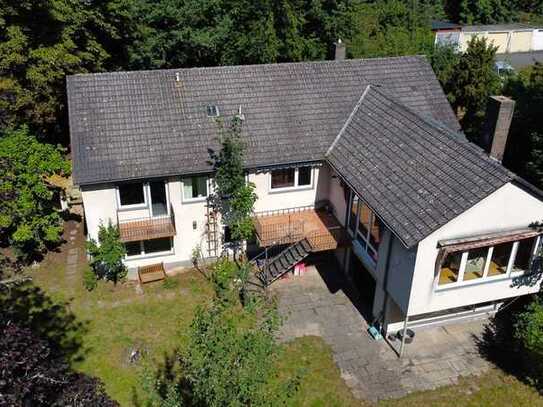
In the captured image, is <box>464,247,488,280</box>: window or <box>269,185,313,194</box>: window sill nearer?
<box>464,247,488,280</box>: window

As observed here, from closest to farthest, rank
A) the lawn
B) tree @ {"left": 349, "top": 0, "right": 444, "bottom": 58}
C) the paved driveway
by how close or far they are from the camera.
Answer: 1. the lawn
2. the paved driveway
3. tree @ {"left": 349, "top": 0, "right": 444, "bottom": 58}

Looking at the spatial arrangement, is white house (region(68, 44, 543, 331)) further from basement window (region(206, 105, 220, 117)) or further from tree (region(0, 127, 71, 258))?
tree (region(0, 127, 71, 258))

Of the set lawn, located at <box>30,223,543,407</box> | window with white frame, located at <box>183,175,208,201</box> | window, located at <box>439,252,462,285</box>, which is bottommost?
lawn, located at <box>30,223,543,407</box>

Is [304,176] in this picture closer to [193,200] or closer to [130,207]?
[193,200]

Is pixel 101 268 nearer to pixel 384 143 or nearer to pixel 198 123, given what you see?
pixel 198 123

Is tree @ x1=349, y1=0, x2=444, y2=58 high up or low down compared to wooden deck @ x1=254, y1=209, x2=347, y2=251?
up

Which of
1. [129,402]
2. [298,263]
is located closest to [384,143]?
[298,263]

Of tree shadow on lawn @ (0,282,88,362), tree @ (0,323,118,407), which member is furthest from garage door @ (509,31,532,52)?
tree @ (0,323,118,407)
